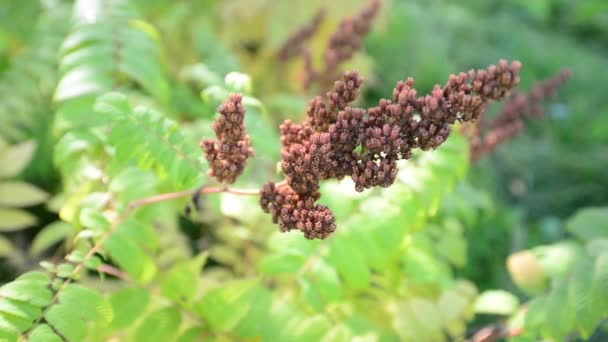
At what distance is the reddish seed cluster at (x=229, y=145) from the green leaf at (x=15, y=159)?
3.20 feet

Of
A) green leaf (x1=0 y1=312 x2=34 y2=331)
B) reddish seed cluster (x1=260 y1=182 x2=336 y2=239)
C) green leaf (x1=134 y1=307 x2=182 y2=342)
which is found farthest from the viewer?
green leaf (x1=134 y1=307 x2=182 y2=342)

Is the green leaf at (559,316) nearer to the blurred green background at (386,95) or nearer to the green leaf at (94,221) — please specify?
the blurred green background at (386,95)

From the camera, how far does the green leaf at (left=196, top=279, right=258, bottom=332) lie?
1.63m

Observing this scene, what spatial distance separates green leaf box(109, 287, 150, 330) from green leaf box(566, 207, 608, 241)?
4.30ft

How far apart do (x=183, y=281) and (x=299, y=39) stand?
1.39 meters

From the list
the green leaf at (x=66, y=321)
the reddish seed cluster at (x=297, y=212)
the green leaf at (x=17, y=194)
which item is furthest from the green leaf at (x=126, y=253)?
the green leaf at (x=17, y=194)

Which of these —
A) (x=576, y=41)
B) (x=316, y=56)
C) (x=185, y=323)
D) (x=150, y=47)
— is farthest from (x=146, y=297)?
(x=576, y=41)

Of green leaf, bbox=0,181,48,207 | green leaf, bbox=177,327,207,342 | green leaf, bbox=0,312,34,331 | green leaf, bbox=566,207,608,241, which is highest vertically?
green leaf, bbox=0,181,48,207

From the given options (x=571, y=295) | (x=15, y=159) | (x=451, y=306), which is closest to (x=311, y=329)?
(x=451, y=306)

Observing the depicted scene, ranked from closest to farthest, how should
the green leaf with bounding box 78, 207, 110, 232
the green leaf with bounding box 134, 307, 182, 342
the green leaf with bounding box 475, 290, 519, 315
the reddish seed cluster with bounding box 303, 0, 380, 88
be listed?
the green leaf with bounding box 78, 207, 110, 232 < the green leaf with bounding box 134, 307, 182, 342 < the green leaf with bounding box 475, 290, 519, 315 < the reddish seed cluster with bounding box 303, 0, 380, 88

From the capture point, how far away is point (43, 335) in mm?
1261

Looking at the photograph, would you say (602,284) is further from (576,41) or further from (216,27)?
(576,41)

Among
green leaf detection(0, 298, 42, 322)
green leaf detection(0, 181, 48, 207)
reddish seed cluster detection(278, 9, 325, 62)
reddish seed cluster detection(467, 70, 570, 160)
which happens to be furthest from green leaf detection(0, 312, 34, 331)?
reddish seed cluster detection(278, 9, 325, 62)

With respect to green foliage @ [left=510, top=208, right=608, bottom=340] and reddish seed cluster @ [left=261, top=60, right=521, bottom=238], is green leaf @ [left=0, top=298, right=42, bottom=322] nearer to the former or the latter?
reddish seed cluster @ [left=261, top=60, right=521, bottom=238]
